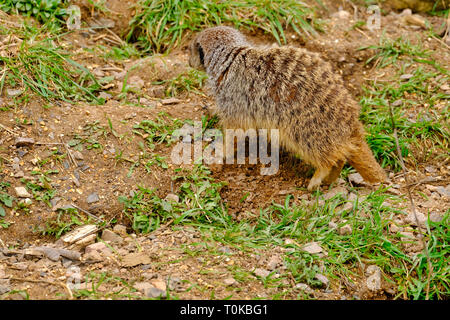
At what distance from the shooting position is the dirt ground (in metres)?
2.91

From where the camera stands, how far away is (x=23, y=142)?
364 cm

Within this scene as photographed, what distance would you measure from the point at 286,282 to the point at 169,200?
1.05m

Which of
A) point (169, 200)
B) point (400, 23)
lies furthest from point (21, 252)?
point (400, 23)

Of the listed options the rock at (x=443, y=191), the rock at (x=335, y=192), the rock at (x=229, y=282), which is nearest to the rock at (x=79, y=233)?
the rock at (x=229, y=282)

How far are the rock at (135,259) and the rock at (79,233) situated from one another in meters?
0.36

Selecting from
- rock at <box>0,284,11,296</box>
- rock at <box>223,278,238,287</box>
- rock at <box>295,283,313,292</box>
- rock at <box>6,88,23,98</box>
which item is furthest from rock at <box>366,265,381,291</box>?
rock at <box>6,88,23,98</box>

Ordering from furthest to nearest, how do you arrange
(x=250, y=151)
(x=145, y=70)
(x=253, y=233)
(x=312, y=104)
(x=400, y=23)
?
(x=400, y=23) < (x=145, y=70) < (x=250, y=151) < (x=312, y=104) < (x=253, y=233)

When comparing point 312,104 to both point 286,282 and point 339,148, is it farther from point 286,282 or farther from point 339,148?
point 286,282

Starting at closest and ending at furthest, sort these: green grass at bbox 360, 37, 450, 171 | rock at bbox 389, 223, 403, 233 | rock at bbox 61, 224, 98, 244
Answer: rock at bbox 61, 224, 98, 244 < rock at bbox 389, 223, 403, 233 < green grass at bbox 360, 37, 450, 171

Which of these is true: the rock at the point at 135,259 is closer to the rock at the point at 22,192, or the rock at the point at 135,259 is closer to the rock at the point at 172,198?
the rock at the point at 172,198

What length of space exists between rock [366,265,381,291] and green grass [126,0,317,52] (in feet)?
7.97

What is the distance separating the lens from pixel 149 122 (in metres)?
4.05

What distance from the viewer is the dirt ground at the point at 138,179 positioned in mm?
2906

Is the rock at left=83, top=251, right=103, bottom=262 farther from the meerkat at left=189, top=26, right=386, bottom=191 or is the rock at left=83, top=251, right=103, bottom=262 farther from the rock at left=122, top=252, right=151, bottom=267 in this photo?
the meerkat at left=189, top=26, right=386, bottom=191
